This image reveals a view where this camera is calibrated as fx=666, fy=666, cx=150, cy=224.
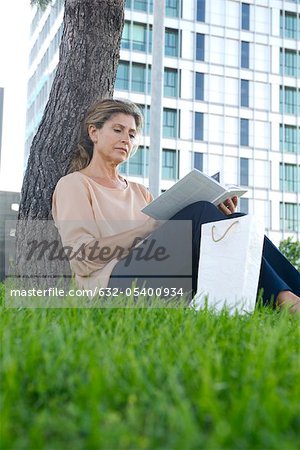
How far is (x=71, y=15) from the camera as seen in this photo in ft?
17.7

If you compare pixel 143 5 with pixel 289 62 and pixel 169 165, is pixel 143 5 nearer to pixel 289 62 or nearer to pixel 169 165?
pixel 169 165

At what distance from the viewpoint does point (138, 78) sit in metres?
35.4

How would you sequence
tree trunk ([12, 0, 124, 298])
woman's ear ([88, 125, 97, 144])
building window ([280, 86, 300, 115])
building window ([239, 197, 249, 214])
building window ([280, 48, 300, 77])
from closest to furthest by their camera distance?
woman's ear ([88, 125, 97, 144]) < tree trunk ([12, 0, 124, 298]) < building window ([239, 197, 249, 214]) < building window ([280, 86, 300, 115]) < building window ([280, 48, 300, 77])

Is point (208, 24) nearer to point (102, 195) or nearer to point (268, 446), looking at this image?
point (102, 195)

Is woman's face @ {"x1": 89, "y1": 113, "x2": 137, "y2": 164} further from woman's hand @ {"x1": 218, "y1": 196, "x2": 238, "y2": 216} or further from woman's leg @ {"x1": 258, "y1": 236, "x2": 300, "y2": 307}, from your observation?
woman's leg @ {"x1": 258, "y1": 236, "x2": 300, "y2": 307}

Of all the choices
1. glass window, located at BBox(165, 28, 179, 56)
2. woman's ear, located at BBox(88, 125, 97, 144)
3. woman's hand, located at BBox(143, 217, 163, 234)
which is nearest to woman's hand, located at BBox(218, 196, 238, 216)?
woman's hand, located at BBox(143, 217, 163, 234)

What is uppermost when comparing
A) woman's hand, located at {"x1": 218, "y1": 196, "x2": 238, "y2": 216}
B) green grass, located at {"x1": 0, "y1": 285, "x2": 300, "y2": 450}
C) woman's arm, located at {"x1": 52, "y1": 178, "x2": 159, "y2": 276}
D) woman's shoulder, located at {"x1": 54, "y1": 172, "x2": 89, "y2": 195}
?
woman's shoulder, located at {"x1": 54, "y1": 172, "x2": 89, "y2": 195}

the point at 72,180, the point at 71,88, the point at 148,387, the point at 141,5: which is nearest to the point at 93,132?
the point at 72,180

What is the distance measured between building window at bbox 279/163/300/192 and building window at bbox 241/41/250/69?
6.15m

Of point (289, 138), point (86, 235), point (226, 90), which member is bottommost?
point (86, 235)

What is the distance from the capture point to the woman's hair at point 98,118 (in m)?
4.32

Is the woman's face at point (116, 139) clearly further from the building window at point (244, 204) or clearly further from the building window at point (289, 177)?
the building window at point (289, 177)

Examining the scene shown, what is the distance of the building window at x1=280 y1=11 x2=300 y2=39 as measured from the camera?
4006 centimetres

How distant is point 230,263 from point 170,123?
1278 inches
